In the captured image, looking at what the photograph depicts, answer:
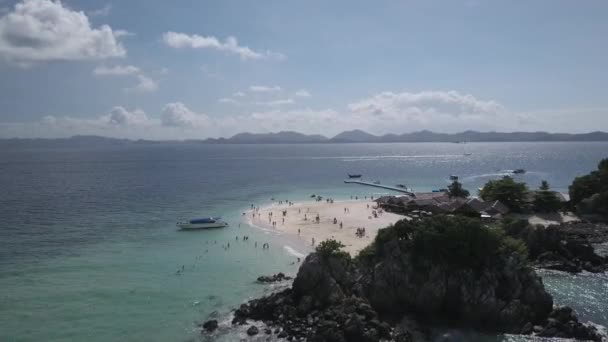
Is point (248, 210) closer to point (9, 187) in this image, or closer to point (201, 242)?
point (201, 242)

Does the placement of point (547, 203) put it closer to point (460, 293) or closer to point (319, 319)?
point (460, 293)

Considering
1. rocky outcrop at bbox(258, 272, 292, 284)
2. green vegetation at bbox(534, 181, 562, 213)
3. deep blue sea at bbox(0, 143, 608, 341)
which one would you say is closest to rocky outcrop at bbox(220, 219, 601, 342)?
deep blue sea at bbox(0, 143, 608, 341)

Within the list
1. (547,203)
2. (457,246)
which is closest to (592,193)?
(547,203)

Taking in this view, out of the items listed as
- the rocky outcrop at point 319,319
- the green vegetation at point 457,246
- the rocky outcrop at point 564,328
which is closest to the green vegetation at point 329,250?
the rocky outcrop at point 319,319

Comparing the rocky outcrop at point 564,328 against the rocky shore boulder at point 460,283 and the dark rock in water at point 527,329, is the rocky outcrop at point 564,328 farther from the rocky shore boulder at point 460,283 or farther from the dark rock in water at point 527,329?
the rocky shore boulder at point 460,283

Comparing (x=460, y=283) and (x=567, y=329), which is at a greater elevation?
(x=460, y=283)
